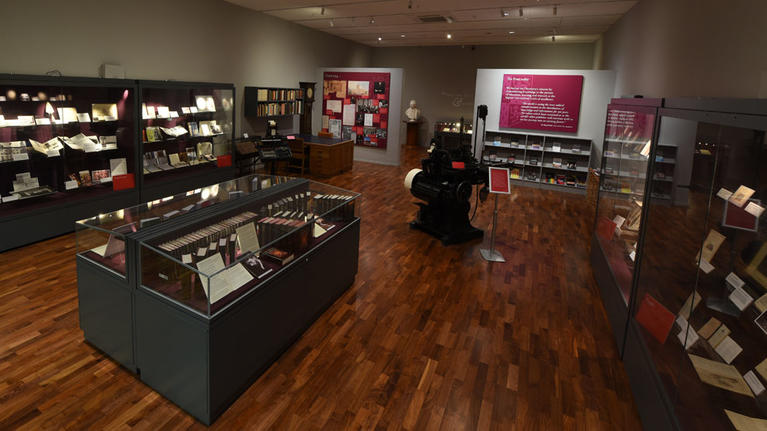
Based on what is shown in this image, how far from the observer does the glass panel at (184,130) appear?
22.3ft

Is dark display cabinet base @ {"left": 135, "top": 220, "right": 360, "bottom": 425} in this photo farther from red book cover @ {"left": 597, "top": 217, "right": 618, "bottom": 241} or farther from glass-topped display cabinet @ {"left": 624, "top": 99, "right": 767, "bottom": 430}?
red book cover @ {"left": 597, "top": 217, "right": 618, "bottom": 241}

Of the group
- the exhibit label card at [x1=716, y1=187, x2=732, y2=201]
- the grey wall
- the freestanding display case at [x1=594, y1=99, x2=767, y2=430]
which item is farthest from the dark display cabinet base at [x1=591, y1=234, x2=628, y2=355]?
the grey wall

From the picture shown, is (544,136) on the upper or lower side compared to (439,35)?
lower

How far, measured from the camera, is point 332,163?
33.0ft

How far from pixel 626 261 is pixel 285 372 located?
298cm

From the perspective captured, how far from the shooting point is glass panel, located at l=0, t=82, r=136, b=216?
504 cm

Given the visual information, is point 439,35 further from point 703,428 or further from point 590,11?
point 703,428

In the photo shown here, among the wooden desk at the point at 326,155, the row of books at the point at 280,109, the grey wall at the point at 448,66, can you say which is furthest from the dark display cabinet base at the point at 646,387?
the grey wall at the point at 448,66

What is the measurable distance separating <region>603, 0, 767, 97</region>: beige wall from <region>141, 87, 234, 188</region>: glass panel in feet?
22.9

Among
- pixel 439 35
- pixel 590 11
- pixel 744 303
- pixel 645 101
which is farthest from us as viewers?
pixel 439 35

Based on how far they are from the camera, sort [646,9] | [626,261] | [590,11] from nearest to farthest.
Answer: [626,261] → [646,9] → [590,11]

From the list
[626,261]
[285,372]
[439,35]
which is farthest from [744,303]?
[439,35]

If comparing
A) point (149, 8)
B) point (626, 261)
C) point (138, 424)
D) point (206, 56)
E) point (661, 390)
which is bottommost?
point (138, 424)

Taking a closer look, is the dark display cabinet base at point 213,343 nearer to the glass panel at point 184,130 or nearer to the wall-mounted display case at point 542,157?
the glass panel at point 184,130
